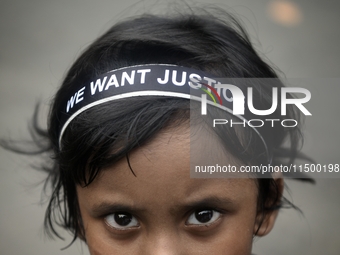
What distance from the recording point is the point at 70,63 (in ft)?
7.03

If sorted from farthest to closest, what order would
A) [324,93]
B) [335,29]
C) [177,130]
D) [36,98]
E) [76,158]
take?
[36,98], [335,29], [324,93], [76,158], [177,130]

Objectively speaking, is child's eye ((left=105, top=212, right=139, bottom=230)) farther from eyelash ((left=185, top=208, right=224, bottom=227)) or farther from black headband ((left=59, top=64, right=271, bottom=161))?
black headband ((left=59, top=64, right=271, bottom=161))

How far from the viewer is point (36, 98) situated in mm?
2355

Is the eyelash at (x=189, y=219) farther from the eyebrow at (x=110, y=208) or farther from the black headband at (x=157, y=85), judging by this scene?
the black headband at (x=157, y=85)

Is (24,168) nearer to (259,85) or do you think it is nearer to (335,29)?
(259,85)

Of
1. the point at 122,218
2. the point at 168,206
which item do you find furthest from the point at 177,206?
the point at 122,218

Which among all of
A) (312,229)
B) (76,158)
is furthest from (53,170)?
(312,229)

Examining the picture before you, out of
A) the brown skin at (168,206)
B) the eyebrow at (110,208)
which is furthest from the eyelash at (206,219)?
the eyebrow at (110,208)

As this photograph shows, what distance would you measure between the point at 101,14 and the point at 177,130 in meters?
1.24

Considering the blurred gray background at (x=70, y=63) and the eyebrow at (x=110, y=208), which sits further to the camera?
the blurred gray background at (x=70, y=63)

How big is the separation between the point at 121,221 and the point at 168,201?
0.51 ft

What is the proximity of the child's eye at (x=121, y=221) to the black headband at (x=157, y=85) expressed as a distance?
0.28m

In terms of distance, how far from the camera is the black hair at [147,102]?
3.73 feet

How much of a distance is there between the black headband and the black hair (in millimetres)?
20
